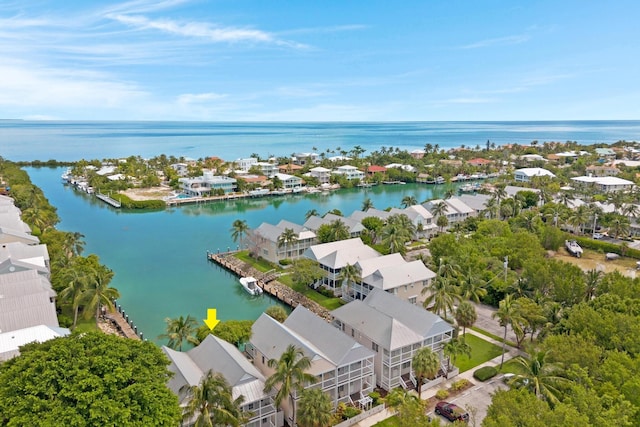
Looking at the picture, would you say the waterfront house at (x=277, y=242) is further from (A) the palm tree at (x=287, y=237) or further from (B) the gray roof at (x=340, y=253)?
(B) the gray roof at (x=340, y=253)

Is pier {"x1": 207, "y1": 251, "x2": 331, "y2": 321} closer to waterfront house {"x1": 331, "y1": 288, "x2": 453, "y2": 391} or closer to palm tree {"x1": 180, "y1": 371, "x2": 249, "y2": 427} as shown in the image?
waterfront house {"x1": 331, "y1": 288, "x2": 453, "y2": 391}

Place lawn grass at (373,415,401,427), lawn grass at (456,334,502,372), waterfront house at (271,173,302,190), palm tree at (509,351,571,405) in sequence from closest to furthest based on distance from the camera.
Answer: palm tree at (509,351,571,405) < lawn grass at (373,415,401,427) < lawn grass at (456,334,502,372) < waterfront house at (271,173,302,190)

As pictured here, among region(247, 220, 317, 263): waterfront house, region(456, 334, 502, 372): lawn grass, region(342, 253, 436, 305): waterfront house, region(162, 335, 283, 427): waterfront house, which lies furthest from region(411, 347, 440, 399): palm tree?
region(247, 220, 317, 263): waterfront house

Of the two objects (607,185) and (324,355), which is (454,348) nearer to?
(324,355)

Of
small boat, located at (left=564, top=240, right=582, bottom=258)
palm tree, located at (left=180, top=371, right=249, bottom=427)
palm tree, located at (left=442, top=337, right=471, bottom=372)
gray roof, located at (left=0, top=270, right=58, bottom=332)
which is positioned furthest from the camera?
small boat, located at (left=564, top=240, right=582, bottom=258)

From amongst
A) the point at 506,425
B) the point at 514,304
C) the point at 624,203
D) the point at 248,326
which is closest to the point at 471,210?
the point at 624,203
